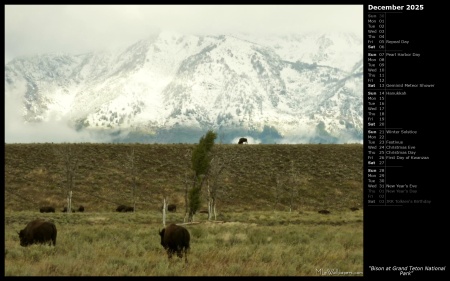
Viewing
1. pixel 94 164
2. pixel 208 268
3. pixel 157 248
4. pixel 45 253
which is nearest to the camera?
pixel 208 268

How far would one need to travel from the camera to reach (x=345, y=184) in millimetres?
76312

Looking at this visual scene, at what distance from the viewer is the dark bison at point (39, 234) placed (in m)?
18.7

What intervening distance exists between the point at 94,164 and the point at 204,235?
58978 millimetres

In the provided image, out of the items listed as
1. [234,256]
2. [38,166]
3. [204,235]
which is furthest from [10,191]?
[234,256]

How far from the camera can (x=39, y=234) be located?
1872cm

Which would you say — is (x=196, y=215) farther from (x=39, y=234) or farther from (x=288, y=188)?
(x=39, y=234)
